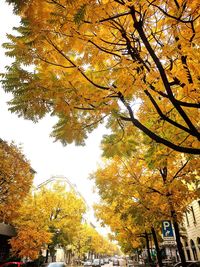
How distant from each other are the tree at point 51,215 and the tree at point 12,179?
29.7 ft

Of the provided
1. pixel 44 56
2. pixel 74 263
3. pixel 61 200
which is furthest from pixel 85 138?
pixel 74 263

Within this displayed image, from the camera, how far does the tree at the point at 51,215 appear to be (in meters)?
28.4

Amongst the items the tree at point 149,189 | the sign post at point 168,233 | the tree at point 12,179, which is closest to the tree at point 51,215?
the tree at point 12,179

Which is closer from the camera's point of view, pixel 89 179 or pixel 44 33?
pixel 44 33

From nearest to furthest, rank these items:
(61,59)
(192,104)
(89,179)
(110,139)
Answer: (61,59)
(192,104)
(110,139)
(89,179)

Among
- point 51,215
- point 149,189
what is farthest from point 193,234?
point 51,215

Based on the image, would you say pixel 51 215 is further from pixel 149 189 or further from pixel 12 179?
pixel 149 189

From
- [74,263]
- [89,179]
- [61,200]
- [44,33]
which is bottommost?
[74,263]

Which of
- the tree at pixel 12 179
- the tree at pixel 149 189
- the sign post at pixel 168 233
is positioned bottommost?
the sign post at pixel 168 233

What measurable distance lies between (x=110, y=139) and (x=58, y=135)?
142cm

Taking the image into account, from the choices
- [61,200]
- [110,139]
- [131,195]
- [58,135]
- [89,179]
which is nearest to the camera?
[58,135]

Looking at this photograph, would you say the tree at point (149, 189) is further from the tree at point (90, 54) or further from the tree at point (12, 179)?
the tree at point (12, 179)

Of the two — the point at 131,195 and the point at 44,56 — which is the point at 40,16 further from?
the point at 131,195

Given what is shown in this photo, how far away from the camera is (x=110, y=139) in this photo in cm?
621
